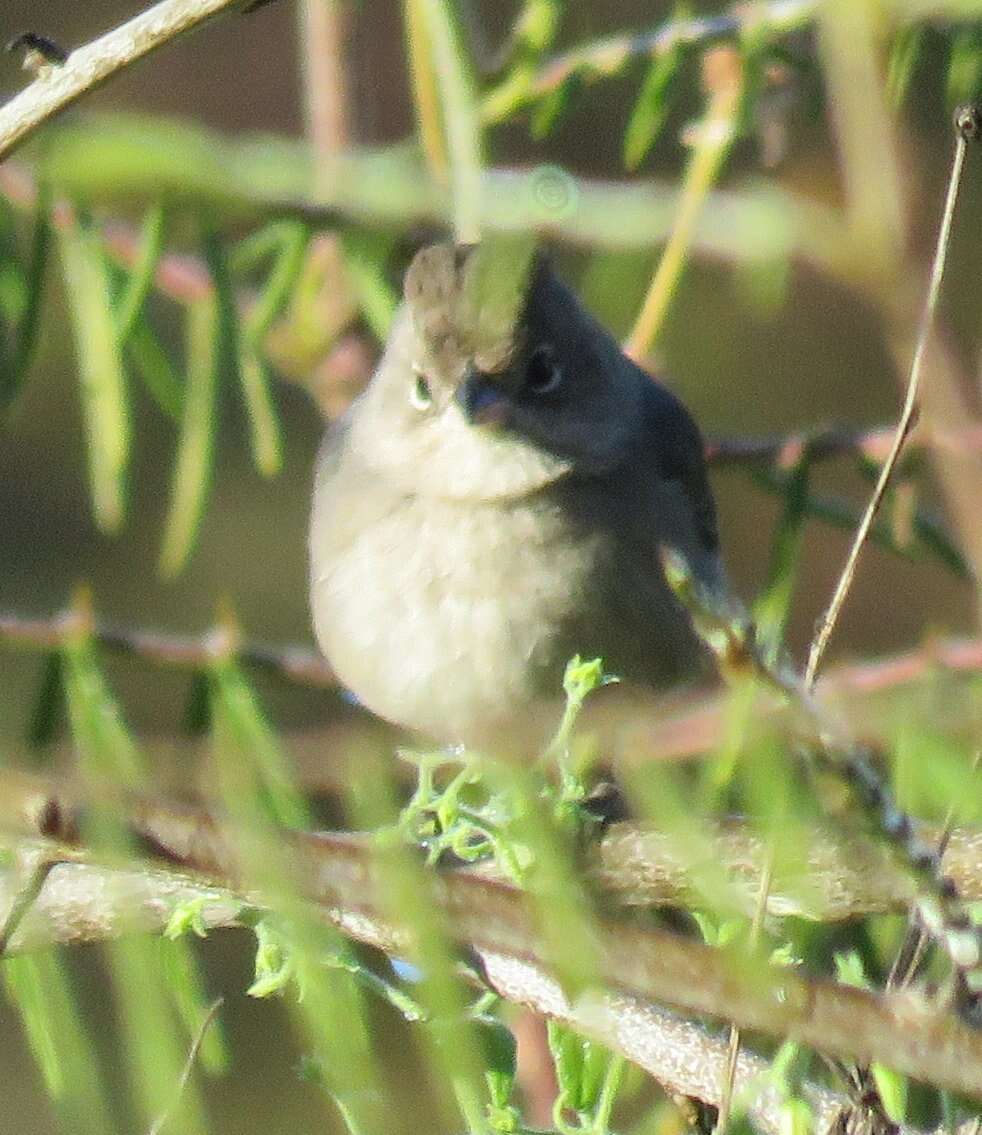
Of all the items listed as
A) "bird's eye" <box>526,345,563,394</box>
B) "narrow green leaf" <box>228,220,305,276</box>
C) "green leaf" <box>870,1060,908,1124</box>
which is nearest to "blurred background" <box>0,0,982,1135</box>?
"bird's eye" <box>526,345,563,394</box>

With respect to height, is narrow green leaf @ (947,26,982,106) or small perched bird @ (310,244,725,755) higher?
narrow green leaf @ (947,26,982,106)

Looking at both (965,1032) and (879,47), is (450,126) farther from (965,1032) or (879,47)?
(965,1032)

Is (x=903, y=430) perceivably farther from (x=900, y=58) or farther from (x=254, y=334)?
(x=254, y=334)

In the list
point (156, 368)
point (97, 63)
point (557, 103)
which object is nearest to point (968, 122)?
point (97, 63)

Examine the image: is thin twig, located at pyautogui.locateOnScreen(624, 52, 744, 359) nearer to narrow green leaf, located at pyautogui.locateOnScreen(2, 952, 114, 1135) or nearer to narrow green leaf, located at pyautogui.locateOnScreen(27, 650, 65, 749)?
narrow green leaf, located at pyautogui.locateOnScreen(27, 650, 65, 749)

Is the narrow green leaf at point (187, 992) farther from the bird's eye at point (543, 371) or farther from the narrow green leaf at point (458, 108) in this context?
the bird's eye at point (543, 371)

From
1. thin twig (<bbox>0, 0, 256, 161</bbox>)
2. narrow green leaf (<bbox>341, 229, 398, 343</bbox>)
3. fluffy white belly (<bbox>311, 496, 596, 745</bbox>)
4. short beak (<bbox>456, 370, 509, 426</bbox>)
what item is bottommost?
fluffy white belly (<bbox>311, 496, 596, 745</bbox>)

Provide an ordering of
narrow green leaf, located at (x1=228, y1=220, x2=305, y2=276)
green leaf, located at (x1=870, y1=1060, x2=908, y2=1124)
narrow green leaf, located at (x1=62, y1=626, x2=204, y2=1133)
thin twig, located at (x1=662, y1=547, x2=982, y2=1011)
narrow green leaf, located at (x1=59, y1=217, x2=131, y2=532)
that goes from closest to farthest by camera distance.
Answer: thin twig, located at (x1=662, y1=547, x2=982, y2=1011) < narrow green leaf, located at (x1=62, y1=626, x2=204, y2=1133) < green leaf, located at (x1=870, y1=1060, x2=908, y2=1124) < narrow green leaf, located at (x1=59, y1=217, x2=131, y2=532) < narrow green leaf, located at (x1=228, y1=220, x2=305, y2=276)
